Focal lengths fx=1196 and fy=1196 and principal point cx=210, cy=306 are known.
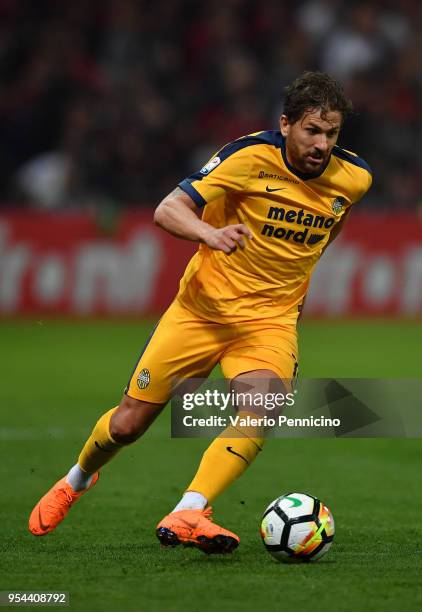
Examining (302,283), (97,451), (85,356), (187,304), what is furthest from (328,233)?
(85,356)

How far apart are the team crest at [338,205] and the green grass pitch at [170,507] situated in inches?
60.6

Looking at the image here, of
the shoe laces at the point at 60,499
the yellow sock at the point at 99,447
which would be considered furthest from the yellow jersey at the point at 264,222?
the shoe laces at the point at 60,499

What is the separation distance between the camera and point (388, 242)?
15.7 m

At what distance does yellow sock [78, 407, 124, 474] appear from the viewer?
5.67 metres

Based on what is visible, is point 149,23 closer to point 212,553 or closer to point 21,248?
point 21,248

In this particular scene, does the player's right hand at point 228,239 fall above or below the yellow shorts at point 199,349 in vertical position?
above

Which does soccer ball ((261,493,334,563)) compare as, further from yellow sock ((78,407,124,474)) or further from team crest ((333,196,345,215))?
team crest ((333,196,345,215))

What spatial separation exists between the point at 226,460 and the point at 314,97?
64.9 inches

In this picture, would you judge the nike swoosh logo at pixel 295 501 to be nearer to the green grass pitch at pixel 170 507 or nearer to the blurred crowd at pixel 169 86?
the green grass pitch at pixel 170 507

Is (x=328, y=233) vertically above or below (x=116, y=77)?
below

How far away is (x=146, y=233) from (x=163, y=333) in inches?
386

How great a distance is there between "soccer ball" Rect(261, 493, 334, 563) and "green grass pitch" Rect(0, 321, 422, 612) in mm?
80

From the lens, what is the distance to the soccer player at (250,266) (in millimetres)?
5344

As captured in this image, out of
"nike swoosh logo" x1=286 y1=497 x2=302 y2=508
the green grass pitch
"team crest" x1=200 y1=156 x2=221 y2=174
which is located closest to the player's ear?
"team crest" x1=200 y1=156 x2=221 y2=174
